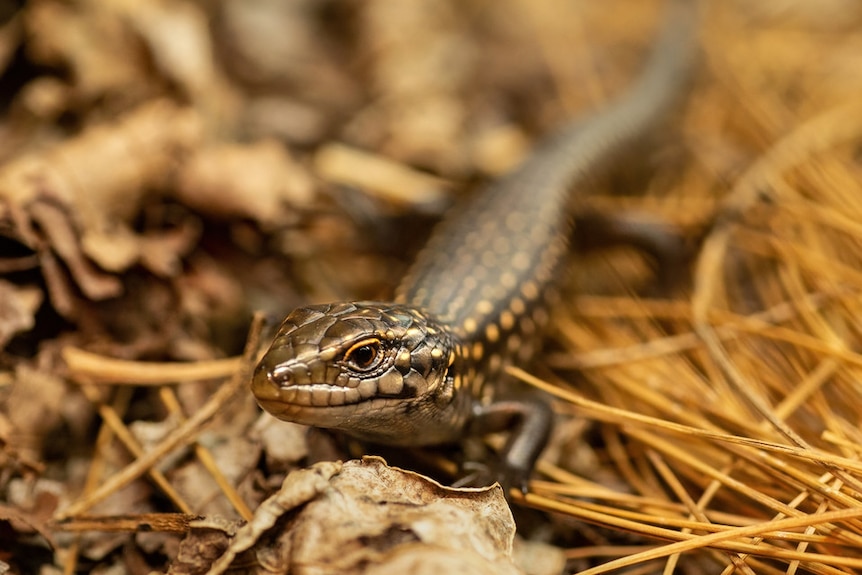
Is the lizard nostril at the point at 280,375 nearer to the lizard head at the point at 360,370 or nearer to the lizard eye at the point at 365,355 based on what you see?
the lizard head at the point at 360,370

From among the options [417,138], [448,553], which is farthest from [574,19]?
[448,553]

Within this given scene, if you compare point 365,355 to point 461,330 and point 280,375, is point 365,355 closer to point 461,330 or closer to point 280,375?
point 280,375

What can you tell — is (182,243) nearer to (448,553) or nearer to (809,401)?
(448,553)

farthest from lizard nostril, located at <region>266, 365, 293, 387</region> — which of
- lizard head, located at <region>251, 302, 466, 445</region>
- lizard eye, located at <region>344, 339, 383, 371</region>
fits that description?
lizard eye, located at <region>344, 339, 383, 371</region>

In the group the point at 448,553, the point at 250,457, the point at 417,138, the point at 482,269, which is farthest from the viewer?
the point at 417,138

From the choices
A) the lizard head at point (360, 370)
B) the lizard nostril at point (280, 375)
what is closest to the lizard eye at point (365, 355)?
the lizard head at point (360, 370)

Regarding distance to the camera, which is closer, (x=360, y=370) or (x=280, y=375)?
(x=280, y=375)

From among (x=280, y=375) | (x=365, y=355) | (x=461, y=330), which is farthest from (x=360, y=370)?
(x=461, y=330)
